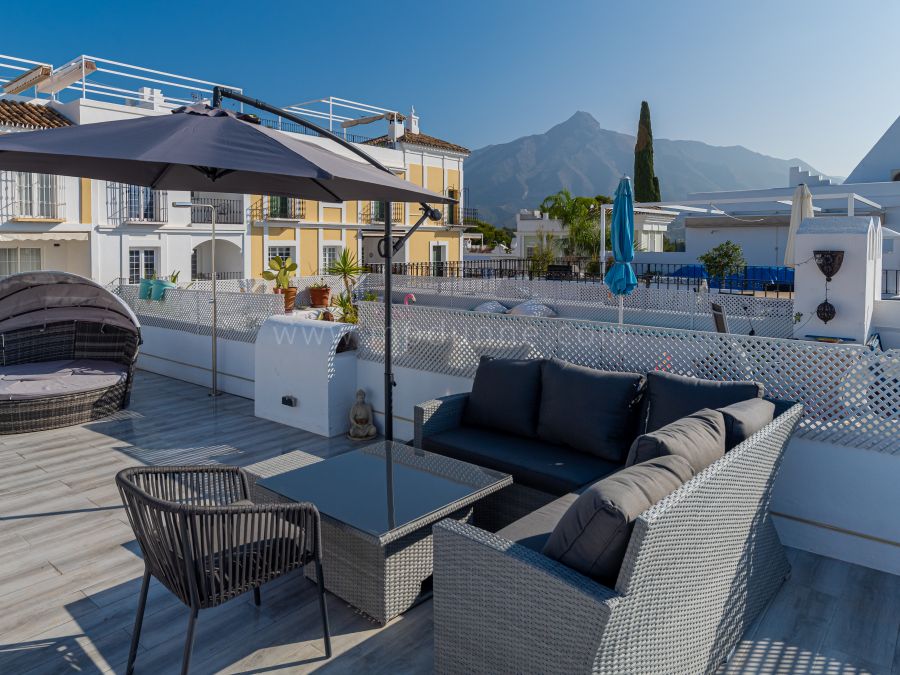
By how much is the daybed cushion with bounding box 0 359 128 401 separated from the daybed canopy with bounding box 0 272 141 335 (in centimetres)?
47

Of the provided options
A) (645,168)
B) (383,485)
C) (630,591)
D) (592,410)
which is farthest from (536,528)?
(645,168)

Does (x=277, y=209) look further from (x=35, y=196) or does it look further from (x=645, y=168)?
(x=645, y=168)

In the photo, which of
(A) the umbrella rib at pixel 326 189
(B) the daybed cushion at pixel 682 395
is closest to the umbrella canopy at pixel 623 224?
(B) the daybed cushion at pixel 682 395

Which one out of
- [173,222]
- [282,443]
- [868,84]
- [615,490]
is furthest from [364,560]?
→ [173,222]

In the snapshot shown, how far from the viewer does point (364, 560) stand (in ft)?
10.3

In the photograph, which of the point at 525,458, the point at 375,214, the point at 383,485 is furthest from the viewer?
the point at 375,214

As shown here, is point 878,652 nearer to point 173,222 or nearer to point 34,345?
point 34,345

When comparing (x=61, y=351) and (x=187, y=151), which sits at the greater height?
(x=187, y=151)

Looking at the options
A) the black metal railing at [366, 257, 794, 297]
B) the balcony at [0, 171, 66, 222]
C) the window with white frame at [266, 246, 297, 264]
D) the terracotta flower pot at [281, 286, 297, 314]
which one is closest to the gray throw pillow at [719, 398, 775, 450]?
the black metal railing at [366, 257, 794, 297]

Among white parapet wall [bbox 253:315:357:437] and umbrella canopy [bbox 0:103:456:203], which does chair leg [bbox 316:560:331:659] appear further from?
white parapet wall [bbox 253:315:357:437]

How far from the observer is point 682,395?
3.90 metres

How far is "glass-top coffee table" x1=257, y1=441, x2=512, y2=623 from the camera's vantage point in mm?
3057

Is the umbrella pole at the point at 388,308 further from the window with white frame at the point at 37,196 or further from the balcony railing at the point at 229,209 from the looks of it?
the balcony railing at the point at 229,209

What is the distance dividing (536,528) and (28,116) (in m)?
19.7
